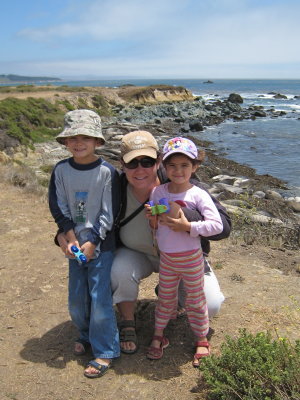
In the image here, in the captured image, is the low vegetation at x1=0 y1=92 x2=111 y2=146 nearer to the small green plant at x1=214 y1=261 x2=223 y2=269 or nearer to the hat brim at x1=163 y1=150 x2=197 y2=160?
the small green plant at x1=214 y1=261 x2=223 y2=269

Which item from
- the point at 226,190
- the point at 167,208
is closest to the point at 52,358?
the point at 167,208

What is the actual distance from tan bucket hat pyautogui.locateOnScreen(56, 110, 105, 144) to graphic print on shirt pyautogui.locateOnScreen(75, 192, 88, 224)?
46 cm

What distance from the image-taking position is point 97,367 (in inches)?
119

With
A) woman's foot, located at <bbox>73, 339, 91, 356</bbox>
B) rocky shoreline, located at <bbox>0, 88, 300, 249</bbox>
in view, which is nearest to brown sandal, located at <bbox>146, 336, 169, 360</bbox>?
woman's foot, located at <bbox>73, 339, 91, 356</bbox>

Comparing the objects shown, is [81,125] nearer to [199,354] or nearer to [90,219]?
[90,219]

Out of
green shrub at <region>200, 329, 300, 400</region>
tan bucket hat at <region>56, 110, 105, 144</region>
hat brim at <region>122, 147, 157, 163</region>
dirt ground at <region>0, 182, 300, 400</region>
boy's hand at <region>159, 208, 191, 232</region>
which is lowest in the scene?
dirt ground at <region>0, 182, 300, 400</region>

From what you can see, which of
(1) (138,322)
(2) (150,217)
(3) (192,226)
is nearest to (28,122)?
(1) (138,322)

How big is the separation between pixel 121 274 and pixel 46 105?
87.0 ft

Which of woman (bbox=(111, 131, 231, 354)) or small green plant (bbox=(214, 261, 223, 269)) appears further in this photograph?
small green plant (bbox=(214, 261, 223, 269))

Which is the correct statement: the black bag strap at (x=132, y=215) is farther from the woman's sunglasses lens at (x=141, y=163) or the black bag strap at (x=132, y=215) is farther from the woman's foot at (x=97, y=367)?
the woman's foot at (x=97, y=367)

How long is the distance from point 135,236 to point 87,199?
1.72 feet

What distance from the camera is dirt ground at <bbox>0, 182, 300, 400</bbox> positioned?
2.90m

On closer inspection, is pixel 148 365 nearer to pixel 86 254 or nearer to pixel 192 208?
pixel 86 254

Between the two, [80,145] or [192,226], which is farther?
[80,145]
